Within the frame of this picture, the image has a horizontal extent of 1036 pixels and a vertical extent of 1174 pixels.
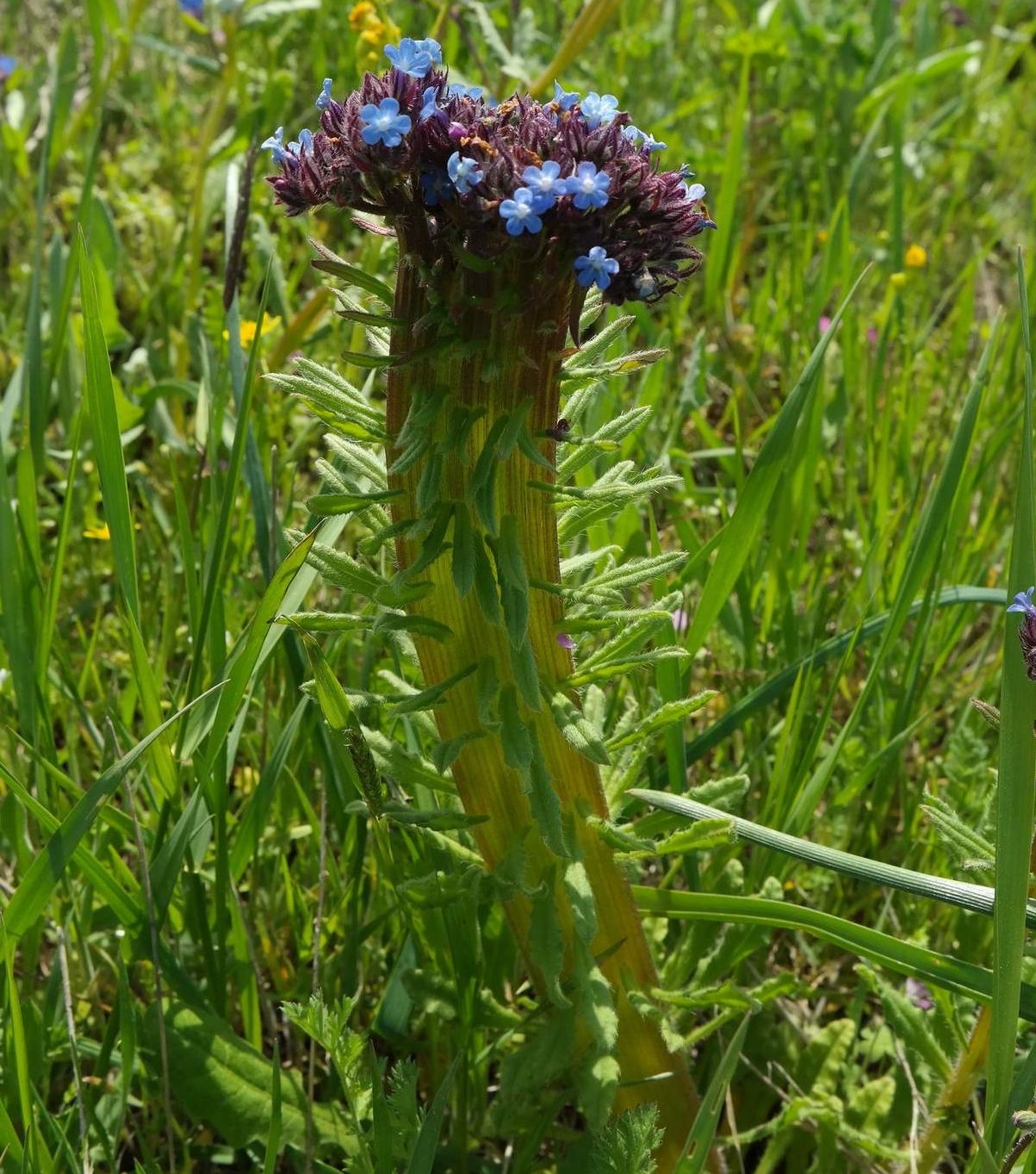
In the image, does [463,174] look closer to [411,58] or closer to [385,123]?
[385,123]

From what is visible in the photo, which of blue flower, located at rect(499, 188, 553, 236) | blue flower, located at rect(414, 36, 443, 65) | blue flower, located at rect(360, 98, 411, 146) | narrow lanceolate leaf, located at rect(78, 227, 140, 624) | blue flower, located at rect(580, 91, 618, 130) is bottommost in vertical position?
narrow lanceolate leaf, located at rect(78, 227, 140, 624)

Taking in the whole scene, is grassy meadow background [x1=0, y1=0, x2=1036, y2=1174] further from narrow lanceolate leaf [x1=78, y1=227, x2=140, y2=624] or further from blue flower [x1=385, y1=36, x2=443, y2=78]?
blue flower [x1=385, y1=36, x2=443, y2=78]

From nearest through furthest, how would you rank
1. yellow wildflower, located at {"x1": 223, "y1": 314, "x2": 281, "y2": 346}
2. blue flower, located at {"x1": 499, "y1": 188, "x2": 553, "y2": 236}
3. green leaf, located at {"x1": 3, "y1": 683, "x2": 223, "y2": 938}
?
blue flower, located at {"x1": 499, "y1": 188, "x2": 553, "y2": 236} → green leaf, located at {"x1": 3, "y1": 683, "x2": 223, "y2": 938} → yellow wildflower, located at {"x1": 223, "y1": 314, "x2": 281, "y2": 346}

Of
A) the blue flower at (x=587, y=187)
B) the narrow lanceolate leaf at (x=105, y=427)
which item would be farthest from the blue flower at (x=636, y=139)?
the narrow lanceolate leaf at (x=105, y=427)

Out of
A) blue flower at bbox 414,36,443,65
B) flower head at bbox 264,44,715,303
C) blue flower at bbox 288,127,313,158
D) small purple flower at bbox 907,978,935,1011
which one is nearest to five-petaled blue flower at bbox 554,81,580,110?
flower head at bbox 264,44,715,303

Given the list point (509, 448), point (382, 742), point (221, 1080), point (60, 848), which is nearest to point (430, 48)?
point (509, 448)

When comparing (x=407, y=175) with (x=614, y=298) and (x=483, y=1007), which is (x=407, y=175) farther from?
(x=483, y=1007)

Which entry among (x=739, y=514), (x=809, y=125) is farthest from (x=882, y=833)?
(x=809, y=125)
